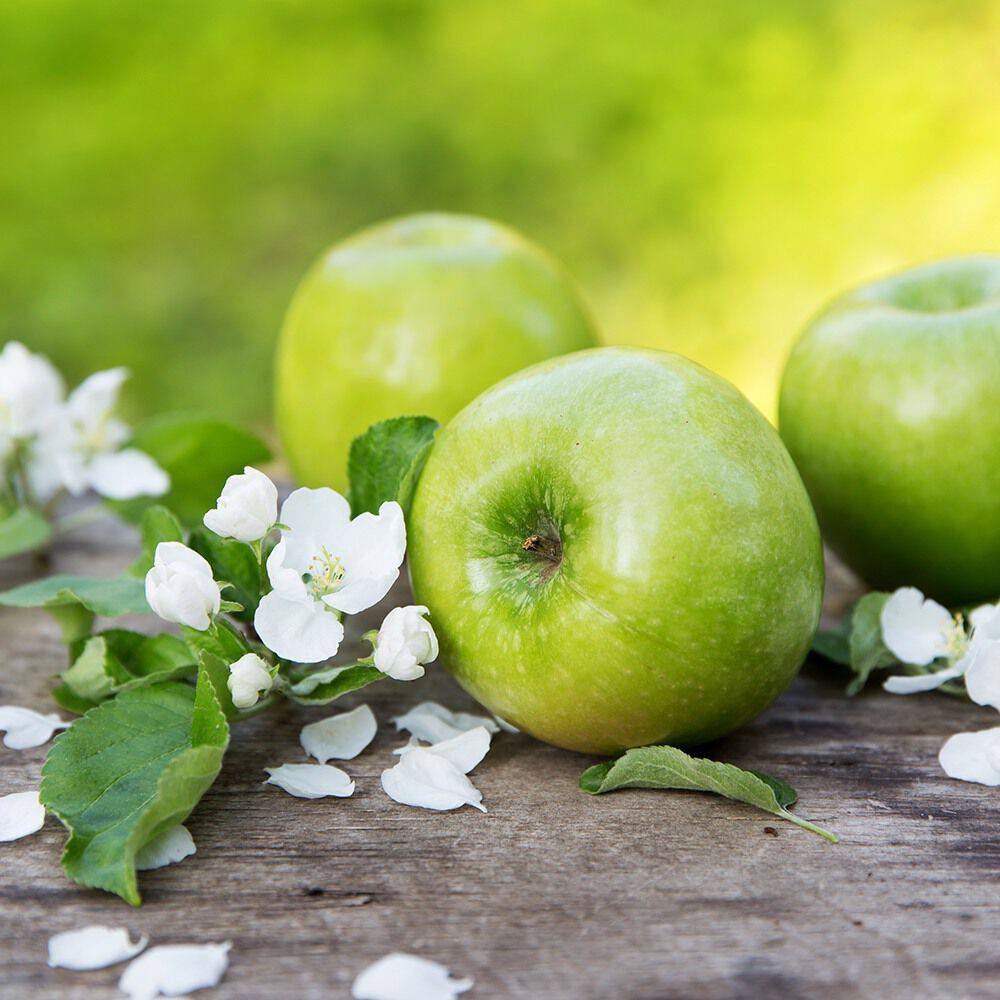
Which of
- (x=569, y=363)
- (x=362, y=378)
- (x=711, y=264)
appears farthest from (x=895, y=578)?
(x=711, y=264)

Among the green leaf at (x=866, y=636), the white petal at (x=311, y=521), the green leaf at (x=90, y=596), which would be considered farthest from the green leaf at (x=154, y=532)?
the green leaf at (x=866, y=636)

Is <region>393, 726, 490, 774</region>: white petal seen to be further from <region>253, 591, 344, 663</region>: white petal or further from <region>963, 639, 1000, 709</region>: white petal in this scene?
<region>963, 639, 1000, 709</region>: white petal

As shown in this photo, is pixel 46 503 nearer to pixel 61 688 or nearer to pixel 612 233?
pixel 61 688

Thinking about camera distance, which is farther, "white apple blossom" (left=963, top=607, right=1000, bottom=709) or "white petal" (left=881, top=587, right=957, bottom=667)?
"white petal" (left=881, top=587, right=957, bottom=667)

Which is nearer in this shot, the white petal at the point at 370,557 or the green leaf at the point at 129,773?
the green leaf at the point at 129,773

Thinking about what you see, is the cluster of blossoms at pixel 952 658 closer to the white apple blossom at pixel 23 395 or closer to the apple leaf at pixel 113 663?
the apple leaf at pixel 113 663

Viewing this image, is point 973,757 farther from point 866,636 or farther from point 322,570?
point 322,570

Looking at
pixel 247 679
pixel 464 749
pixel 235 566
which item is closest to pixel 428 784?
pixel 464 749

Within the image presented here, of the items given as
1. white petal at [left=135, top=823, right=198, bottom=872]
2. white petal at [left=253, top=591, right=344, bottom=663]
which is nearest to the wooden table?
white petal at [left=135, top=823, right=198, bottom=872]
